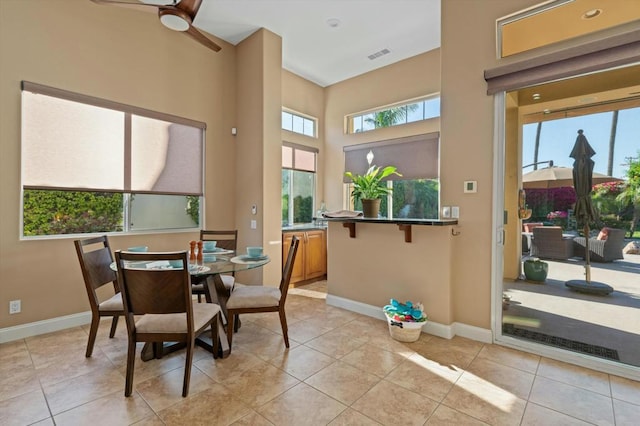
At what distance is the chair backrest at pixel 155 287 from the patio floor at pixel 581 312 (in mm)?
2856

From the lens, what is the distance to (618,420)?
1.80 m

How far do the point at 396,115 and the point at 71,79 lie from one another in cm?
452

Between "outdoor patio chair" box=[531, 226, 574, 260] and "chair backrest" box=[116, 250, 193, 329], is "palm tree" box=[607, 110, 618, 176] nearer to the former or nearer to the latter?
"outdoor patio chair" box=[531, 226, 574, 260]

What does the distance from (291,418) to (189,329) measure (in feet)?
2.90

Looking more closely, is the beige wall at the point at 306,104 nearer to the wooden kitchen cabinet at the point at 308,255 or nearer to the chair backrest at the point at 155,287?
the wooden kitchen cabinet at the point at 308,255

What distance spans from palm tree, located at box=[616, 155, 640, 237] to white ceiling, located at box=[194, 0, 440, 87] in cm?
273

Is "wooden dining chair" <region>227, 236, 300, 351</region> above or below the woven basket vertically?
above

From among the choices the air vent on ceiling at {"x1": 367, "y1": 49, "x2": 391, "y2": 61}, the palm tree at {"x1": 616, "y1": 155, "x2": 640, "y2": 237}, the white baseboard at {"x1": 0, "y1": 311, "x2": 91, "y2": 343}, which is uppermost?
the air vent on ceiling at {"x1": 367, "y1": 49, "x2": 391, "y2": 61}

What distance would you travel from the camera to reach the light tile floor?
1.83 m

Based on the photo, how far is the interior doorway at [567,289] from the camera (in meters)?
2.34

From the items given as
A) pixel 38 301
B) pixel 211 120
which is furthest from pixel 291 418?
pixel 211 120

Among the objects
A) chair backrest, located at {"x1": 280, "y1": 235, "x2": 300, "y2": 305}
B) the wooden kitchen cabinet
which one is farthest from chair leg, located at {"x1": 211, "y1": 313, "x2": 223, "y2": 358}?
the wooden kitchen cabinet

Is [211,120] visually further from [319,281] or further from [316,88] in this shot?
[319,281]

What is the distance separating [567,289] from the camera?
8.67 ft
